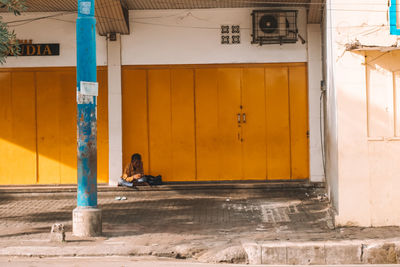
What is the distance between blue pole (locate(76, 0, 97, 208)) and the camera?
9586 millimetres

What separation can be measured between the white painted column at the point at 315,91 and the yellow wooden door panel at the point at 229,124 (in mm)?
1610

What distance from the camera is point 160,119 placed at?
47.4ft

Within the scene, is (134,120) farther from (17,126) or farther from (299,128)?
(299,128)

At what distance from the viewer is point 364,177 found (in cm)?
1008

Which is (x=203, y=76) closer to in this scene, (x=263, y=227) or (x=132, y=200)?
(x=132, y=200)

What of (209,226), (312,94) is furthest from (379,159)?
(312,94)

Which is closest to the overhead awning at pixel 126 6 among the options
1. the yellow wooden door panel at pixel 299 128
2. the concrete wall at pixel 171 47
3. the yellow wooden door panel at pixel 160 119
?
the concrete wall at pixel 171 47

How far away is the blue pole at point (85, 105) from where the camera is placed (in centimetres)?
959

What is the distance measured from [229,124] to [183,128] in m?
1.06

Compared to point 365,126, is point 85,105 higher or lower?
higher

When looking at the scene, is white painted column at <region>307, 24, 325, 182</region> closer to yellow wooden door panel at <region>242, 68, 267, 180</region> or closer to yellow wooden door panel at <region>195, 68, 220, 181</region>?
yellow wooden door panel at <region>242, 68, 267, 180</region>

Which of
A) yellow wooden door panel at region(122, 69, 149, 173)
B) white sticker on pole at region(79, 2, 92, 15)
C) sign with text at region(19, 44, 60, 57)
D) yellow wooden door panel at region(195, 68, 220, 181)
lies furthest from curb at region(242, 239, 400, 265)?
sign with text at region(19, 44, 60, 57)

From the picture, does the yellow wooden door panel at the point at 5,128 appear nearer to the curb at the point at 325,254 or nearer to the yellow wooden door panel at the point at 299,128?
the yellow wooden door panel at the point at 299,128

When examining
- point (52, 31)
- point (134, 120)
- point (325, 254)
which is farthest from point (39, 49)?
point (325, 254)
